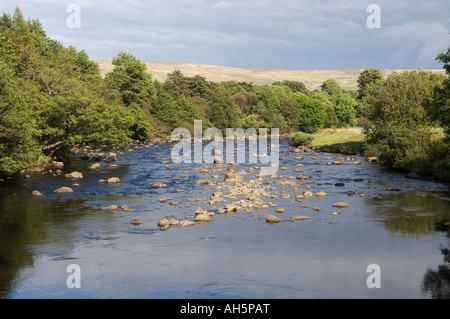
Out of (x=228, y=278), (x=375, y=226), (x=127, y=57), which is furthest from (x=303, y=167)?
(x=127, y=57)

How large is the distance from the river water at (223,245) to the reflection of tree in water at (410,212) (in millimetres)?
76

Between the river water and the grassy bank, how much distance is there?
106 feet

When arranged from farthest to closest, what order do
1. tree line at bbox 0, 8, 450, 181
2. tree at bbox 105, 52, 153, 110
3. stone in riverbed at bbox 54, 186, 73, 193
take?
tree at bbox 105, 52, 153, 110 → stone in riverbed at bbox 54, 186, 73, 193 → tree line at bbox 0, 8, 450, 181

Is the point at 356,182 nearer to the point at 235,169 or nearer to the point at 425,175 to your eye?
the point at 425,175

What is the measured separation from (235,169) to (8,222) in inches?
1203

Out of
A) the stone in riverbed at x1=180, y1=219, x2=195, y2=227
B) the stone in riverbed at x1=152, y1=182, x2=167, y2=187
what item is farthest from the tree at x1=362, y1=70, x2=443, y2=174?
the stone in riverbed at x1=180, y1=219, x2=195, y2=227

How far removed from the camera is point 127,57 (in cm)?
10831

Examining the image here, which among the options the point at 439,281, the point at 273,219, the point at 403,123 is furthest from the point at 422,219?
the point at 403,123

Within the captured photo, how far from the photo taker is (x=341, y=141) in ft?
285

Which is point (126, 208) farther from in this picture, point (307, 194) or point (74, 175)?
point (74, 175)

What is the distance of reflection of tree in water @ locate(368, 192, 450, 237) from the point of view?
28.1 meters

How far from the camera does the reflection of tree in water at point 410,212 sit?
28.1 meters

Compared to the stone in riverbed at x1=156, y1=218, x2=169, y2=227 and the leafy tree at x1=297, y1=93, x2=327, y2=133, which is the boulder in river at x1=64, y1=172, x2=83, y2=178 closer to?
the stone in riverbed at x1=156, y1=218, x2=169, y2=227

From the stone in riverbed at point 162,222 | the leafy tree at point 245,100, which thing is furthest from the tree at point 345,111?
the stone in riverbed at point 162,222
